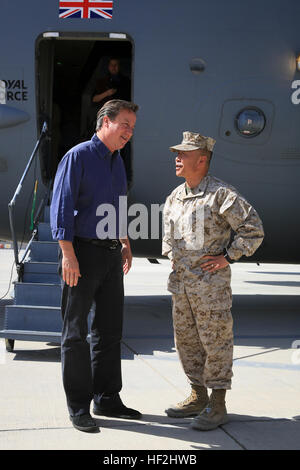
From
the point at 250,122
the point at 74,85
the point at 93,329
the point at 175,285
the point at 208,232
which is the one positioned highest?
the point at 74,85

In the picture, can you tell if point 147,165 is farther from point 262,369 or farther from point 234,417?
point 234,417

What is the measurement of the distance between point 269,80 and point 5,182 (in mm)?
3194

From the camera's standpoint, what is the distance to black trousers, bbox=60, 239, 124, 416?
3.61 m

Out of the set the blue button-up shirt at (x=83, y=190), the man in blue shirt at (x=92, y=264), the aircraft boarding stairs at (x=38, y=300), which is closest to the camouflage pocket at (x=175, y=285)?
the man in blue shirt at (x=92, y=264)

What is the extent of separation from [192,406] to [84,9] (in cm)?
440

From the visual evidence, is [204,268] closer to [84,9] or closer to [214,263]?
[214,263]

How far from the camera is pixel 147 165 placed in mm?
6691

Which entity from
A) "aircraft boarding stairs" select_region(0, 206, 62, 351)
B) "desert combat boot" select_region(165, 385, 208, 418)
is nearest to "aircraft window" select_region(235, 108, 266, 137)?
"aircraft boarding stairs" select_region(0, 206, 62, 351)

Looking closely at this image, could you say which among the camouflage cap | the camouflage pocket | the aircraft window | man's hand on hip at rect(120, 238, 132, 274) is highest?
the aircraft window

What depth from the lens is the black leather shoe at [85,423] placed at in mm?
3480

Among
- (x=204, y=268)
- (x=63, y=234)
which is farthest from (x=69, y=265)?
(x=204, y=268)

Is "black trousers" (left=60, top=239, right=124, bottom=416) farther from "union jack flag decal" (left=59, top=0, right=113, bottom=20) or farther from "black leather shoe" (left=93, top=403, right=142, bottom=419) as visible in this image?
"union jack flag decal" (left=59, top=0, right=113, bottom=20)

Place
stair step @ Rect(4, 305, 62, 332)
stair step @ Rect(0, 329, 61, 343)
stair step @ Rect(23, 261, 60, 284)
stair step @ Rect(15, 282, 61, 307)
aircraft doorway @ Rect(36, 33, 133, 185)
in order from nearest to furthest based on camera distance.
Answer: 1. stair step @ Rect(0, 329, 61, 343)
2. stair step @ Rect(4, 305, 62, 332)
3. stair step @ Rect(15, 282, 61, 307)
4. stair step @ Rect(23, 261, 60, 284)
5. aircraft doorway @ Rect(36, 33, 133, 185)

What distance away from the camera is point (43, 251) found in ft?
19.8
